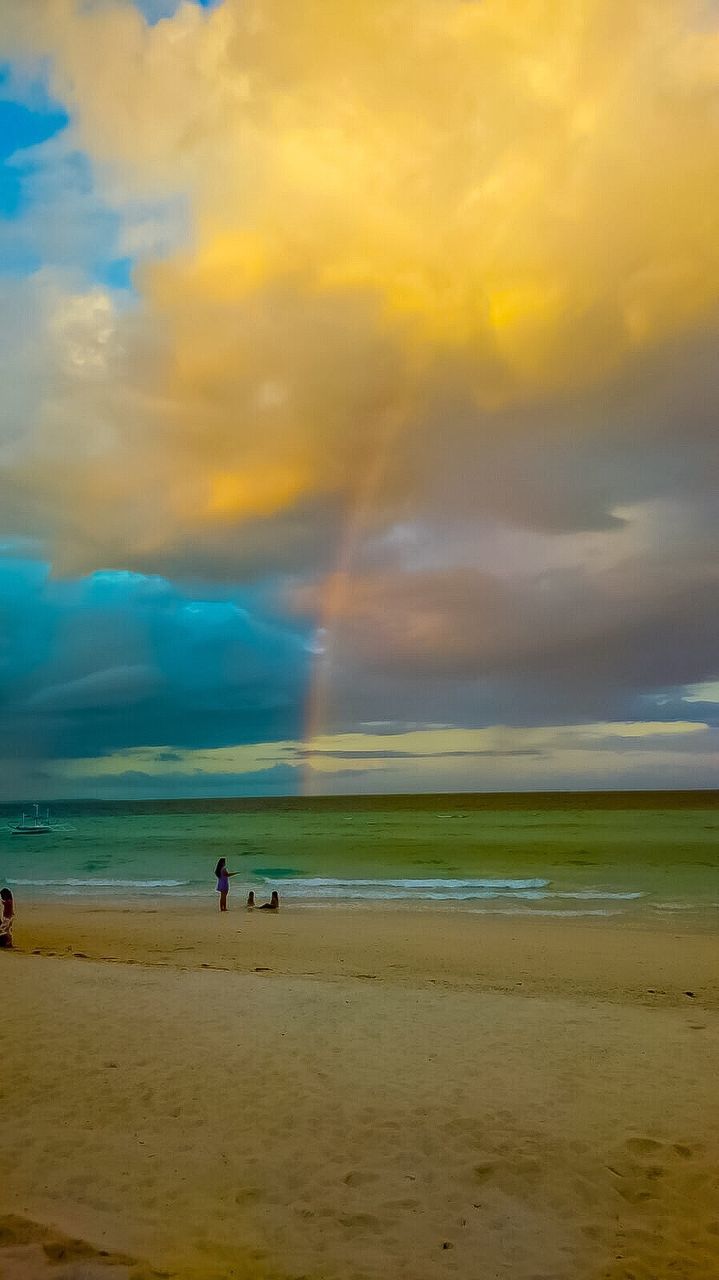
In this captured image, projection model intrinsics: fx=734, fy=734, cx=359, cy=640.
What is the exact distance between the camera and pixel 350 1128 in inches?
303

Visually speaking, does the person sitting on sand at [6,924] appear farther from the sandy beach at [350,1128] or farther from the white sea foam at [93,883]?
the white sea foam at [93,883]

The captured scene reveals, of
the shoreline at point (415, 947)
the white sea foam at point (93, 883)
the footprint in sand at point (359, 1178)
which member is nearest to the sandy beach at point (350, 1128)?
the footprint in sand at point (359, 1178)

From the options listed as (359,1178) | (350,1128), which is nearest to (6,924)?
(350,1128)

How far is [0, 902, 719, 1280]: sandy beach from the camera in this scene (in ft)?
18.6

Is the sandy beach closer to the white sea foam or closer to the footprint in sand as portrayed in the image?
the footprint in sand

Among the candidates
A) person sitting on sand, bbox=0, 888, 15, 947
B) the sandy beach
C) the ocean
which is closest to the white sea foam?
the ocean

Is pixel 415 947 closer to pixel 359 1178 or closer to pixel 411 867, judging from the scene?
pixel 359 1178

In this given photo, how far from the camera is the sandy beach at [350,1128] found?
566cm

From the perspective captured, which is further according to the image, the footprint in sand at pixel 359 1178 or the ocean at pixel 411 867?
the ocean at pixel 411 867

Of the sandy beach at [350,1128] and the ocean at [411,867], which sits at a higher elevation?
the sandy beach at [350,1128]

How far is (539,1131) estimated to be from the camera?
7.59m

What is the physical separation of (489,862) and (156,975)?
37436 millimetres

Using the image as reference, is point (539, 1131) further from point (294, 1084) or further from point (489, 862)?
point (489, 862)

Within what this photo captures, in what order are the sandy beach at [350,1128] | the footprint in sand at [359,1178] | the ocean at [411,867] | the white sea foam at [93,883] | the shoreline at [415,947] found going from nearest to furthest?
the sandy beach at [350,1128]
the footprint in sand at [359,1178]
the shoreline at [415,947]
the ocean at [411,867]
the white sea foam at [93,883]
